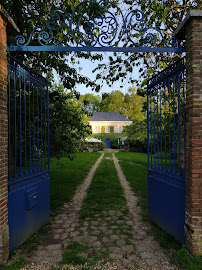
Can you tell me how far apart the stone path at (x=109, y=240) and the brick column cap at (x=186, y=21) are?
3965mm

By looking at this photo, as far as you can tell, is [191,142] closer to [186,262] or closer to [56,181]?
[186,262]

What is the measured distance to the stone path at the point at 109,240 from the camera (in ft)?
10.5

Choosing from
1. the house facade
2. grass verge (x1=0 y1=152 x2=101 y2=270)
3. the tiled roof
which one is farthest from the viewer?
the tiled roof

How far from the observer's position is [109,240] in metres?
3.90

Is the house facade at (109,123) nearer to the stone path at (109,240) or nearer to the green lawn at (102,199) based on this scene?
the green lawn at (102,199)

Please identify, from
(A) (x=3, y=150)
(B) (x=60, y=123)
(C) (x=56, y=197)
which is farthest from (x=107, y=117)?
(A) (x=3, y=150)

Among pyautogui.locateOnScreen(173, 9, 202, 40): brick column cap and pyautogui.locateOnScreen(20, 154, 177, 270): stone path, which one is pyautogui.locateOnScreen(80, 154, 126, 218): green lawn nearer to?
pyautogui.locateOnScreen(20, 154, 177, 270): stone path

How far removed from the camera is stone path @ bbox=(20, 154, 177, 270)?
10.5ft

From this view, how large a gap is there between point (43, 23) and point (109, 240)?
5.31 m

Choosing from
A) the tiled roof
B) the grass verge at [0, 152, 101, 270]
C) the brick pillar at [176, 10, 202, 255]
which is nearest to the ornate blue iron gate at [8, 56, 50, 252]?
the grass verge at [0, 152, 101, 270]

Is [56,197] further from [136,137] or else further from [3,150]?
[136,137]

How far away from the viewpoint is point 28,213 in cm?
393

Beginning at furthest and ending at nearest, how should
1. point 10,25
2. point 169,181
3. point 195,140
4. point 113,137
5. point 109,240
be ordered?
point 113,137
point 169,181
point 109,240
point 10,25
point 195,140

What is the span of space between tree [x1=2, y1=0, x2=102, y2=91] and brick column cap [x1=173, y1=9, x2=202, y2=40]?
2484 mm
